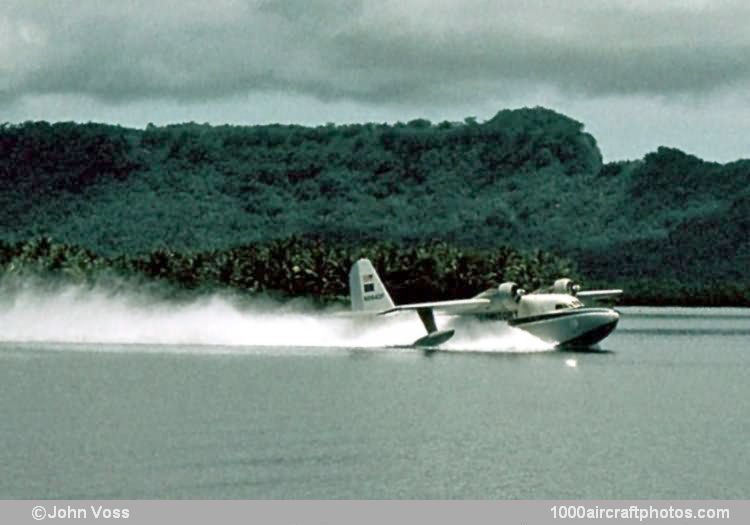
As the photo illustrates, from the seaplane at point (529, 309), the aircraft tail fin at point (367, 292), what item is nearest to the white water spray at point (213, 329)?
→ the seaplane at point (529, 309)

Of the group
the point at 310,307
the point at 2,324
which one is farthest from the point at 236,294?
the point at 2,324

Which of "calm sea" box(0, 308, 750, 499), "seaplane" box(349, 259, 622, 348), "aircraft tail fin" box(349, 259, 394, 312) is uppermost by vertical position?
"aircraft tail fin" box(349, 259, 394, 312)

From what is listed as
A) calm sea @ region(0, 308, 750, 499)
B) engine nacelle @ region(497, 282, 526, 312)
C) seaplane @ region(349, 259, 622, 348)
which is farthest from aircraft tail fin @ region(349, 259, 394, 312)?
engine nacelle @ region(497, 282, 526, 312)

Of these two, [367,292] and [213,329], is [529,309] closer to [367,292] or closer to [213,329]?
[367,292]

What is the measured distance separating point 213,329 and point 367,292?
27.1 metres

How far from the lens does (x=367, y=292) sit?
7694 cm

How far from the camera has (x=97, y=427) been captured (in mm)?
46281

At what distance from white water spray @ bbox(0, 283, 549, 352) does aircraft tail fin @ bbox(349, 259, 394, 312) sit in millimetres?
6908

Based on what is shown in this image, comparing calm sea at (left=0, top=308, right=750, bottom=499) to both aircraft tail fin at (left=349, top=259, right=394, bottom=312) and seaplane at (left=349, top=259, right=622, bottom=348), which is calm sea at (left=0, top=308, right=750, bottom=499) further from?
aircraft tail fin at (left=349, top=259, right=394, bottom=312)

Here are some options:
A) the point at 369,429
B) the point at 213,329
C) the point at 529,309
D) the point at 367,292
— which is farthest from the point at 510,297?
the point at 213,329

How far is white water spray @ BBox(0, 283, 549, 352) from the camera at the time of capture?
9044cm

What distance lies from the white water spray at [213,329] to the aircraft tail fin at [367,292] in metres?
6.91
